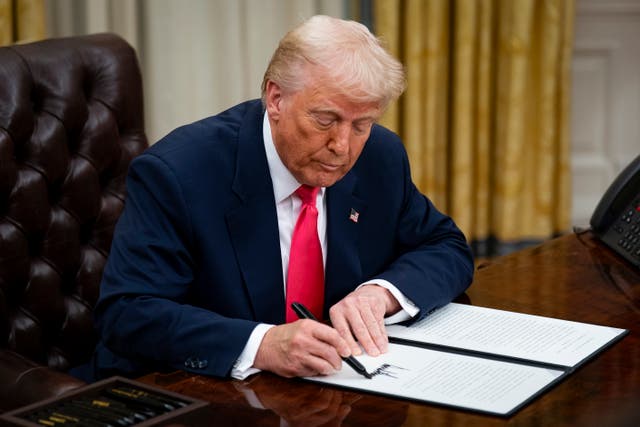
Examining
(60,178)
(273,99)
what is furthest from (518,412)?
(60,178)

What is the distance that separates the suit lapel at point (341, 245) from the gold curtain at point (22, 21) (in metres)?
1.61

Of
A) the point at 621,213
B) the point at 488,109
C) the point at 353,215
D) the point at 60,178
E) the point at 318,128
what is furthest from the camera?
the point at 488,109

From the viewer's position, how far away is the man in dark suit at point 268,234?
1798mm

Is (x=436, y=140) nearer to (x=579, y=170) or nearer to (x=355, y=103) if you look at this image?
(x=579, y=170)

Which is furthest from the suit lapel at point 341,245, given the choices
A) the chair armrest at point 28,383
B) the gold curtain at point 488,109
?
the gold curtain at point 488,109

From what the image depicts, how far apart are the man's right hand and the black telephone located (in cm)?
102

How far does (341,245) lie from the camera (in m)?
2.17

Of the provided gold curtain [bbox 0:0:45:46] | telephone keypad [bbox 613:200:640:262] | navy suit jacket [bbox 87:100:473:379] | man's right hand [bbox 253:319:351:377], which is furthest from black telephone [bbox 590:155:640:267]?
gold curtain [bbox 0:0:45:46]

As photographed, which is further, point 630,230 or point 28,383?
point 630,230

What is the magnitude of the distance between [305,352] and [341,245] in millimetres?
554

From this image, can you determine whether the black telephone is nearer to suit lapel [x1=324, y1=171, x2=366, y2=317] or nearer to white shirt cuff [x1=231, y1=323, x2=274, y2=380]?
suit lapel [x1=324, y1=171, x2=366, y2=317]

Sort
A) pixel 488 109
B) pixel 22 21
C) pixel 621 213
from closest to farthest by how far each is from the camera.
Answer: pixel 621 213, pixel 22 21, pixel 488 109

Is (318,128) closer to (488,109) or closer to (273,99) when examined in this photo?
(273,99)

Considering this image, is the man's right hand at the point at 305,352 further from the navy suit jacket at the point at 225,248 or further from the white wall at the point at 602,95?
the white wall at the point at 602,95
